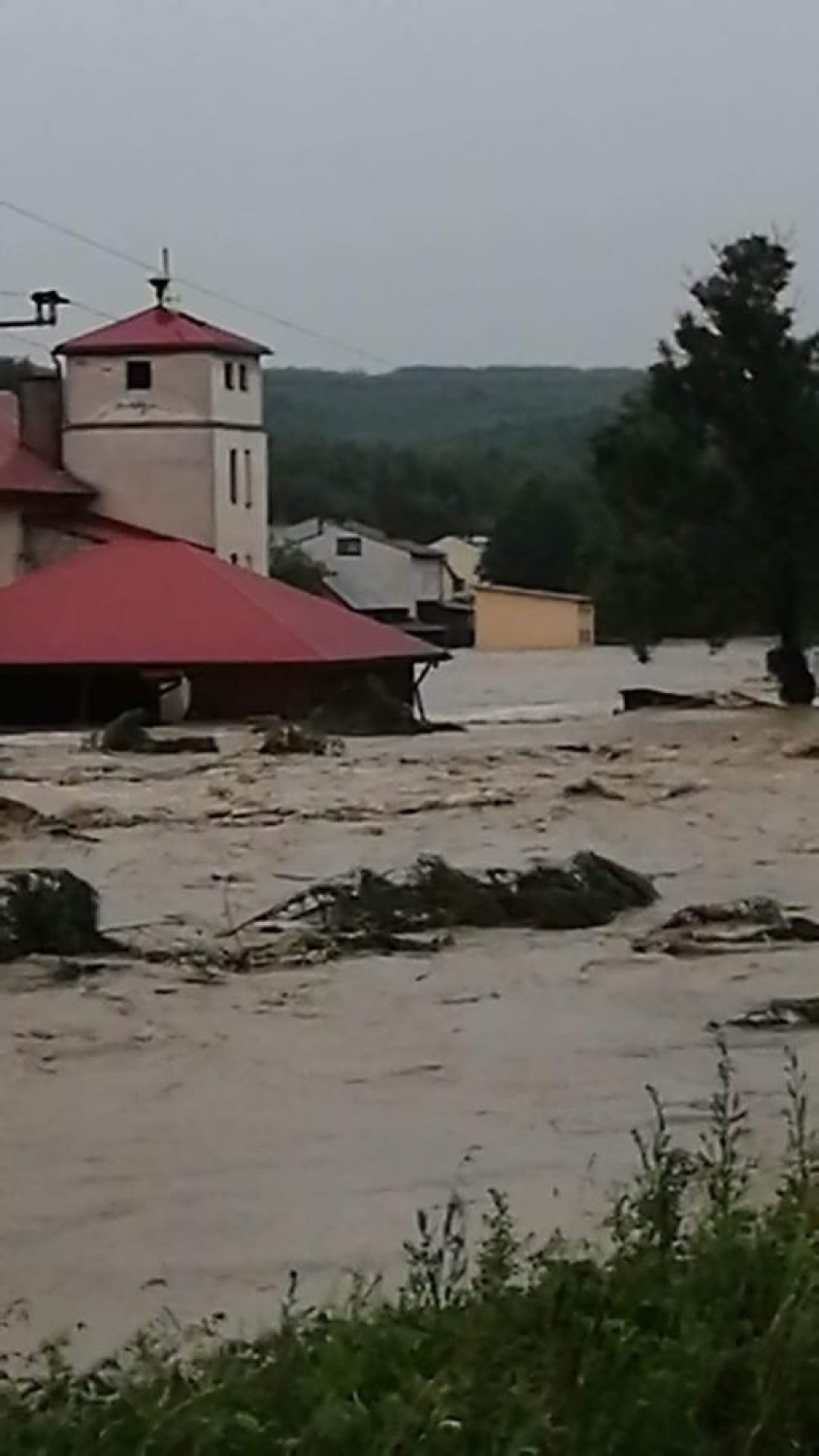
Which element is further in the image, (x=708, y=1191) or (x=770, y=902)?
(x=770, y=902)

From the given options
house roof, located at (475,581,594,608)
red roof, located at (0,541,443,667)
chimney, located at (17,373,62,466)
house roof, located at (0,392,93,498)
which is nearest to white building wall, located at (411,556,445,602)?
house roof, located at (475,581,594,608)

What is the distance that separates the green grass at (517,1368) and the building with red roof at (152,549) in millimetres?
48247

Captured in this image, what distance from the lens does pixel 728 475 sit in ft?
187

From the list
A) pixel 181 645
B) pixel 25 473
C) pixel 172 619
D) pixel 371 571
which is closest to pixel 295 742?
pixel 181 645

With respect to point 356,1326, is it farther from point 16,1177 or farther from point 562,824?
point 562,824

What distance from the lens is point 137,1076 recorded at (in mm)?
14805

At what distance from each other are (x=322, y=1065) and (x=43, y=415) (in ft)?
187

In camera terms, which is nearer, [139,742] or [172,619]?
[139,742]

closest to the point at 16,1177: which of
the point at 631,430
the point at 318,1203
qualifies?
the point at 318,1203

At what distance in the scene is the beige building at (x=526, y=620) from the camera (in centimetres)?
9800

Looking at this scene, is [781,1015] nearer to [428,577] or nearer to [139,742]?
[139,742]

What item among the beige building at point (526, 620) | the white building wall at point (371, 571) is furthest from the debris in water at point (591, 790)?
the white building wall at point (371, 571)

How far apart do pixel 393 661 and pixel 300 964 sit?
40143 millimetres

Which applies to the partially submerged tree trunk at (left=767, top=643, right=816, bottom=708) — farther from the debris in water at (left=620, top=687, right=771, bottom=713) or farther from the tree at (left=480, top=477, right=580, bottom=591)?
the tree at (left=480, top=477, right=580, bottom=591)
